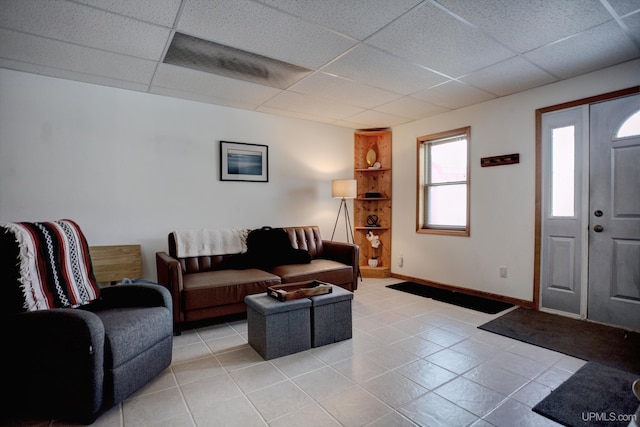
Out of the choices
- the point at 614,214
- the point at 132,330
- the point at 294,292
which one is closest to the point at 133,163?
the point at 132,330

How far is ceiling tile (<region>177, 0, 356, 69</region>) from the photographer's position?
2.12m

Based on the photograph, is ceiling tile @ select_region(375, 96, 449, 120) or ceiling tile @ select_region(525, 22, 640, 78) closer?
ceiling tile @ select_region(525, 22, 640, 78)

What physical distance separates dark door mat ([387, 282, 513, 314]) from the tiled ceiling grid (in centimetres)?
245

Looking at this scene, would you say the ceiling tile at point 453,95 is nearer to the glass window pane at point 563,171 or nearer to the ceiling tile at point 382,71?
the ceiling tile at point 382,71

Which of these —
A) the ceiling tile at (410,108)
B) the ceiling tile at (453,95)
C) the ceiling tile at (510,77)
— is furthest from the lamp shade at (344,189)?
the ceiling tile at (510,77)

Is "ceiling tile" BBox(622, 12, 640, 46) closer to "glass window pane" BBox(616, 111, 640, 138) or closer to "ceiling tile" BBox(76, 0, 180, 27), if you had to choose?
"glass window pane" BBox(616, 111, 640, 138)

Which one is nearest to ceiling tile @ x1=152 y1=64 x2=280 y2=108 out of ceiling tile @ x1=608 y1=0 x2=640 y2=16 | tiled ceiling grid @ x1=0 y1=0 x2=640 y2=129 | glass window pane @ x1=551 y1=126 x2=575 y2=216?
tiled ceiling grid @ x1=0 y1=0 x2=640 y2=129

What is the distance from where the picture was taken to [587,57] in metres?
2.78

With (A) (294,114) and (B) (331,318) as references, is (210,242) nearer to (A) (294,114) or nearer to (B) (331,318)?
(B) (331,318)

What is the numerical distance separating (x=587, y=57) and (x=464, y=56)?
1.09 metres

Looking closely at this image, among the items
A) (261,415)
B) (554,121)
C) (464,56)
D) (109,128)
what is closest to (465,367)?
(261,415)

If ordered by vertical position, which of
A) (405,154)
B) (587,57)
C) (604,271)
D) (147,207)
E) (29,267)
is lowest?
(604,271)

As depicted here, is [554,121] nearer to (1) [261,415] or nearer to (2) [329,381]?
(2) [329,381]

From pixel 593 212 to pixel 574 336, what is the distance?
48.1 inches
